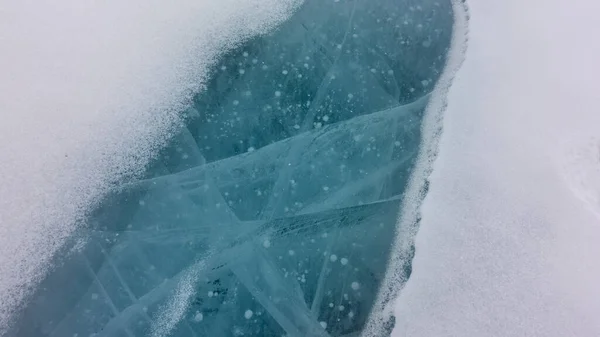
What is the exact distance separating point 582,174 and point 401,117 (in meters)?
0.61

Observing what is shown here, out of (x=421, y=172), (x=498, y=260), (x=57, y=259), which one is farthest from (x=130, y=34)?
(x=498, y=260)

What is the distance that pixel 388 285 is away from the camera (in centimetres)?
136

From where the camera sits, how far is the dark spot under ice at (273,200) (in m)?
1.34

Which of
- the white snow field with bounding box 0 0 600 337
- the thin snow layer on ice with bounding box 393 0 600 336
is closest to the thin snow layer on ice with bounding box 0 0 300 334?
the white snow field with bounding box 0 0 600 337

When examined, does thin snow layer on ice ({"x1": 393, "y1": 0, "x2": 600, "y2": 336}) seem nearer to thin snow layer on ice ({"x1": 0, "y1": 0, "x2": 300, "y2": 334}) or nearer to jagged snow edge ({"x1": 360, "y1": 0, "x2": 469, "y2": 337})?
jagged snow edge ({"x1": 360, "y1": 0, "x2": 469, "y2": 337})

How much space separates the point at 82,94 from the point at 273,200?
0.75m

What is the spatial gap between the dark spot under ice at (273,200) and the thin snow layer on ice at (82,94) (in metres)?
0.06

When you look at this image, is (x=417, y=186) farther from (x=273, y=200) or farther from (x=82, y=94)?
(x=82, y=94)

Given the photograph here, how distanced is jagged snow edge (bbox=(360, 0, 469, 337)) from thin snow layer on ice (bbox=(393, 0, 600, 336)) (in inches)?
1.0

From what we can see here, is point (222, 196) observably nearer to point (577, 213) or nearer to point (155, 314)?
point (155, 314)

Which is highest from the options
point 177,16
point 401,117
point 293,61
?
point 177,16

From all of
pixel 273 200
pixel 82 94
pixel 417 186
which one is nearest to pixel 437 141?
pixel 417 186

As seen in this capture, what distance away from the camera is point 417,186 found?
1450 mm

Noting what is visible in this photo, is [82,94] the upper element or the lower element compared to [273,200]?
upper
